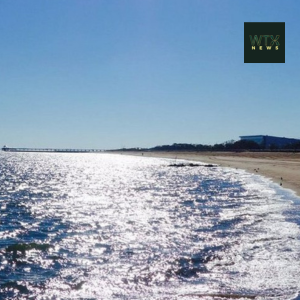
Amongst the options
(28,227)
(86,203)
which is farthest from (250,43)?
(28,227)

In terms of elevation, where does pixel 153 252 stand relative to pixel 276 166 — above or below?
below

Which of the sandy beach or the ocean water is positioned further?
the sandy beach

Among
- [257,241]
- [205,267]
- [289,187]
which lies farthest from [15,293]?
[289,187]

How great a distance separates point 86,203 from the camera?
3269cm

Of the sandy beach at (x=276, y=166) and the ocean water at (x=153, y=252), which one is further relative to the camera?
the sandy beach at (x=276, y=166)

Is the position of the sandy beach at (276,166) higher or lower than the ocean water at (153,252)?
higher

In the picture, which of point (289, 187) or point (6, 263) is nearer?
point (6, 263)

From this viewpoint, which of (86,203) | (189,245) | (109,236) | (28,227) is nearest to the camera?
(189,245)

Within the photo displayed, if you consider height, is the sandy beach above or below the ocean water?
above

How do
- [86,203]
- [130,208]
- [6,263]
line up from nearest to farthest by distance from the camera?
1. [6,263]
2. [130,208]
3. [86,203]

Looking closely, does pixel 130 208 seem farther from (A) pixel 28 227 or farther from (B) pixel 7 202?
(B) pixel 7 202

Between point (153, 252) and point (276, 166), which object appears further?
point (276, 166)

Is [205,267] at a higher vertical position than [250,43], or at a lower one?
lower

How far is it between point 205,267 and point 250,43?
19641mm
